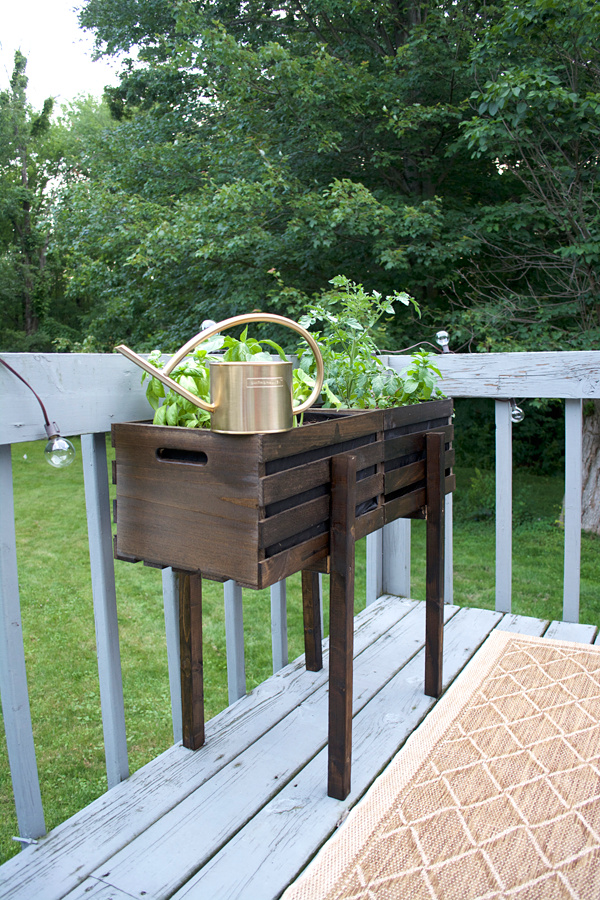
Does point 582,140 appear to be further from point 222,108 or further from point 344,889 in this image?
point 344,889

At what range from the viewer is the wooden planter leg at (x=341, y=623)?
1127 millimetres

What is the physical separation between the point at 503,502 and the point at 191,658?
3.38 feet

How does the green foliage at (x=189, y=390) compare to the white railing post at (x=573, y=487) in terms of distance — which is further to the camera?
the white railing post at (x=573, y=487)

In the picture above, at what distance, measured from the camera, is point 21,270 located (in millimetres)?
12531

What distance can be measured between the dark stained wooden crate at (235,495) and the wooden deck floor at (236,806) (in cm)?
41

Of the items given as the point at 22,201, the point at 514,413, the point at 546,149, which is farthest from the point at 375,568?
the point at 22,201

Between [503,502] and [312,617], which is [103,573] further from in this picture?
[503,502]

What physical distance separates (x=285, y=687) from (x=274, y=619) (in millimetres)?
177

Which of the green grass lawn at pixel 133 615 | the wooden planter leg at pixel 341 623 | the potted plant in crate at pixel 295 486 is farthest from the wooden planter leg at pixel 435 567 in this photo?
the green grass lawn at pixel 133 615

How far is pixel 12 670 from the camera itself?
100cm

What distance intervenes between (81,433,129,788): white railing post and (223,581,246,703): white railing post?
0.33 meters

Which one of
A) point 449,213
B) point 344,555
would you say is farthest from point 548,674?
point 449,213

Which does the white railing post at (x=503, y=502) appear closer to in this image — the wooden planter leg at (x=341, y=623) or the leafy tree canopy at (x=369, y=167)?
the wooden planter leg at (x=341, y=623)

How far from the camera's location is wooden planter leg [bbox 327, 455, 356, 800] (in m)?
1.13
